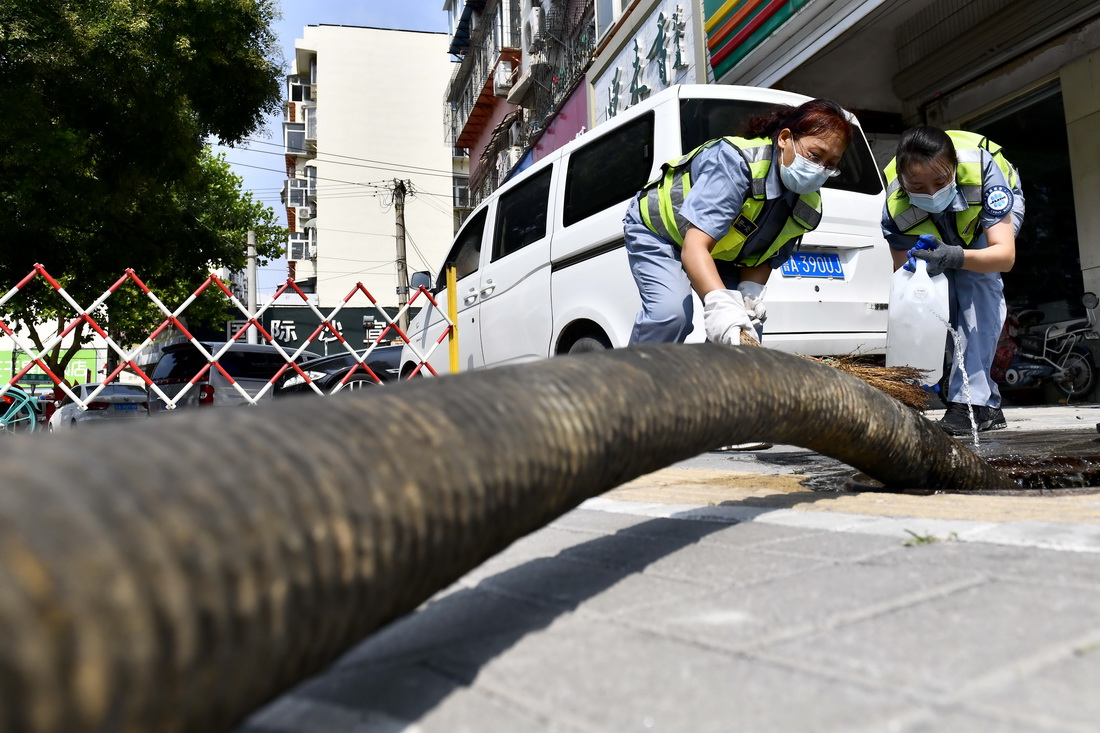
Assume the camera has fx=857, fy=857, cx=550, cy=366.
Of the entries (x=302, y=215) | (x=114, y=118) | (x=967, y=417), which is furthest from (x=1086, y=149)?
(x=302, y=215)

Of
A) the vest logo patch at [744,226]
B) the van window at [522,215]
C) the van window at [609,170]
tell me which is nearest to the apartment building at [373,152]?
the van window at [522,215]

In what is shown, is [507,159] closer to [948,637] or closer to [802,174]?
[802,174]

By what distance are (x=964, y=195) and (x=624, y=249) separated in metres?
1.78

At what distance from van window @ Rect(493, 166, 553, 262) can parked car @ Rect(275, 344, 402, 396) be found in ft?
10.2

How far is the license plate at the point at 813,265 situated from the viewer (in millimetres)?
4602

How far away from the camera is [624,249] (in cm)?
477

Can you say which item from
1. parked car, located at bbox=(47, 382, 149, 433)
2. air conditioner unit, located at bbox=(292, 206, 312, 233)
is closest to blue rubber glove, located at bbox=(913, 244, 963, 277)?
parked car, located at bbox=(47, 382, 149, 433)

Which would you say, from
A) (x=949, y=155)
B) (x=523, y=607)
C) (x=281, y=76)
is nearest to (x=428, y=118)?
(x=281, y=76)

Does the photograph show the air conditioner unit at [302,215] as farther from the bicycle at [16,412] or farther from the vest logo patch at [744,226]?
the vest logo patch at [744,226]

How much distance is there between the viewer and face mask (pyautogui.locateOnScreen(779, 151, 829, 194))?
11.0 ft

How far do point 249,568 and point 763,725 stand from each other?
0.54 metres

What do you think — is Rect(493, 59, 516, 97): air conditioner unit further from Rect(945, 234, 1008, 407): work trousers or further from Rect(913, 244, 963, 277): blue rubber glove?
Rect(913, 244, 963, 277): blue rubber glove

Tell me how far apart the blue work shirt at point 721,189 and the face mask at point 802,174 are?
5 centimetres

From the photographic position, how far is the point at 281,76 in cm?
1364
